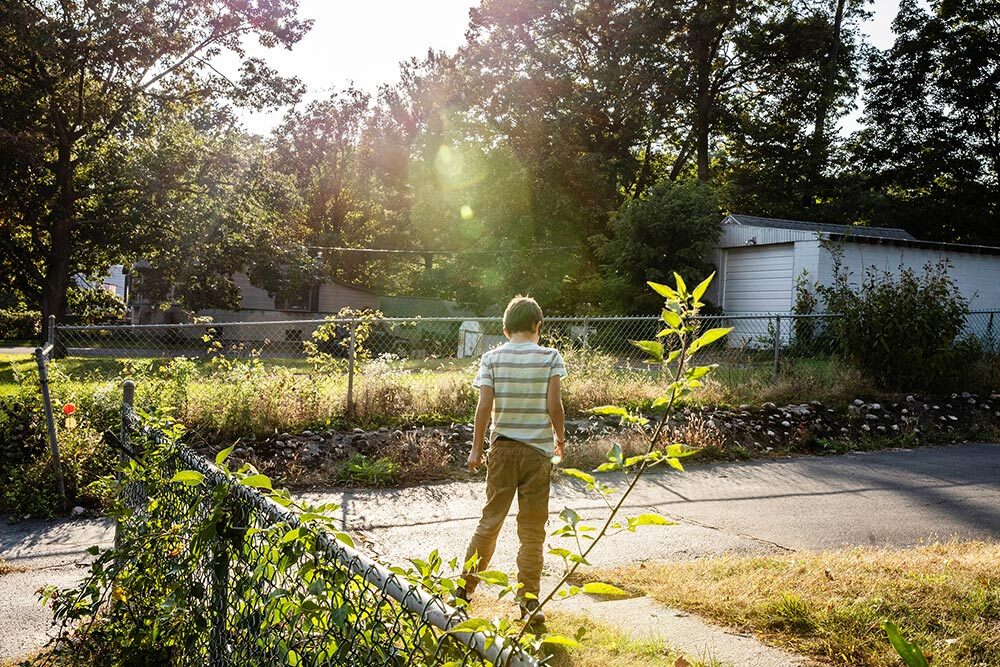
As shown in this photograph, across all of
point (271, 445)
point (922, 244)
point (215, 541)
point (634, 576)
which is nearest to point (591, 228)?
point (922, 244)

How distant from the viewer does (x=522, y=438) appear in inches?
171

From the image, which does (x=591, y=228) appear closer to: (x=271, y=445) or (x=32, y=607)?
(x=271, y=445)

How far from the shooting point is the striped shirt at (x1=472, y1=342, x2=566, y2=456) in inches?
171

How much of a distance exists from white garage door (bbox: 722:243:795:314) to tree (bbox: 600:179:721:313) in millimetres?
851

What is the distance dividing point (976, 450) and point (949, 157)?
28602 mm

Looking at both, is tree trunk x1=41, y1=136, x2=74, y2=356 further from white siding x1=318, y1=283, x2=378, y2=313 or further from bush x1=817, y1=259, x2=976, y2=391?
bush x1=817, y1=259, x2=976, y2=391

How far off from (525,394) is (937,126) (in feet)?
121

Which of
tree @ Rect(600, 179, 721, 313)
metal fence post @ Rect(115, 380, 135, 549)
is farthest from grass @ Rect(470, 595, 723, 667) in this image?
tree @ Rect(600, 179, 721, 313)

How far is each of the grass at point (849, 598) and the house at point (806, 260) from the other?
15.2 m

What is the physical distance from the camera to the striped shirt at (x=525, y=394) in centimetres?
435

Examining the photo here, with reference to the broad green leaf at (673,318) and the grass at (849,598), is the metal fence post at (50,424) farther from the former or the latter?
the broad green leaf at (673,318)

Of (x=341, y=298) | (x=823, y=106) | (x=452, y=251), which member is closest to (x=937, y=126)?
(x=823, y=106)

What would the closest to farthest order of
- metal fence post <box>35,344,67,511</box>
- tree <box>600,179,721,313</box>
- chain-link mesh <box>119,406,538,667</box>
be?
chain-link mesh <box>119,406,538,667</box>
metal fence post <box>35,344,67,511</box>
tree <box>600,179,721,313</box>

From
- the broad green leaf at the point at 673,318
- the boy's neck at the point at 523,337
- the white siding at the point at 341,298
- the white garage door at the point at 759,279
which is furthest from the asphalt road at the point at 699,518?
the white siding at the point at 341,298
